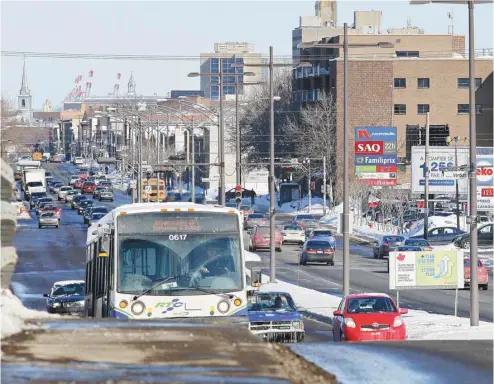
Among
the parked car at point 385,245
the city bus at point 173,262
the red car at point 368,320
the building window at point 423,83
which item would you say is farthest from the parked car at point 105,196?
the city bus at point 173,262

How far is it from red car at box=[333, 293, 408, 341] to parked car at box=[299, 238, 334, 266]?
33.9 meters

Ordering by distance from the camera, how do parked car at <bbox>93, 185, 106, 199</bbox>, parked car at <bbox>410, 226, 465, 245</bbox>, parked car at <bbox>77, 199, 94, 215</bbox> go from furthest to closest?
1. parked car at <bbox>93, 185, 106, 199</bbox>
2. parked car at <bbox>77, 199, 94, 215</bbox>
3. parked car at <bbox>410, 226, 465, 245</bbox>

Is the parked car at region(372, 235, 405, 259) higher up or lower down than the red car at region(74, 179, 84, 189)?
lower down

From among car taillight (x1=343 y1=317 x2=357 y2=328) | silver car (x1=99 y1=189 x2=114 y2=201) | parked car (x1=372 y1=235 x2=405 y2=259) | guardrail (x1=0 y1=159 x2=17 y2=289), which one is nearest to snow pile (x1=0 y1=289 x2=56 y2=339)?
guardrail (x1=0 y1=159 x2=17 y2=289)

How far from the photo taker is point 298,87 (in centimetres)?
13100

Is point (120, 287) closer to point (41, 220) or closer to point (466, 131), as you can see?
point (41, 220)

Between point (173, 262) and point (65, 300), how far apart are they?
16.5 m

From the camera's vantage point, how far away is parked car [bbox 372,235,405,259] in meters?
67.4

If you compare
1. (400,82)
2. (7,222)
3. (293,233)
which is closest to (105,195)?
(400,82)

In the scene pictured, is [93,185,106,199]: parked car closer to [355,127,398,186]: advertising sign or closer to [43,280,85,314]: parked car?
[355,127,398,186]: advertising sign

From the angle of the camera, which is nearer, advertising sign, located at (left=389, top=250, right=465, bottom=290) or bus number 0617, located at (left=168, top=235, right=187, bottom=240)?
bus number 0617, located at (left=168, top=235, right=187, bottom=240)

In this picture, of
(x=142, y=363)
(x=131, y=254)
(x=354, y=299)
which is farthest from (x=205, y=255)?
(x=142, y=363)

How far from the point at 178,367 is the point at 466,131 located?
10683cm

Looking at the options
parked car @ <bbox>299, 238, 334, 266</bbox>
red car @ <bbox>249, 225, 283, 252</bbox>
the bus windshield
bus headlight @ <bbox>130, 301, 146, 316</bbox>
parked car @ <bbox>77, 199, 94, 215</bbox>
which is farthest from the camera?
parked car @ <bbox>77, 199, 94, 215</bbox>
